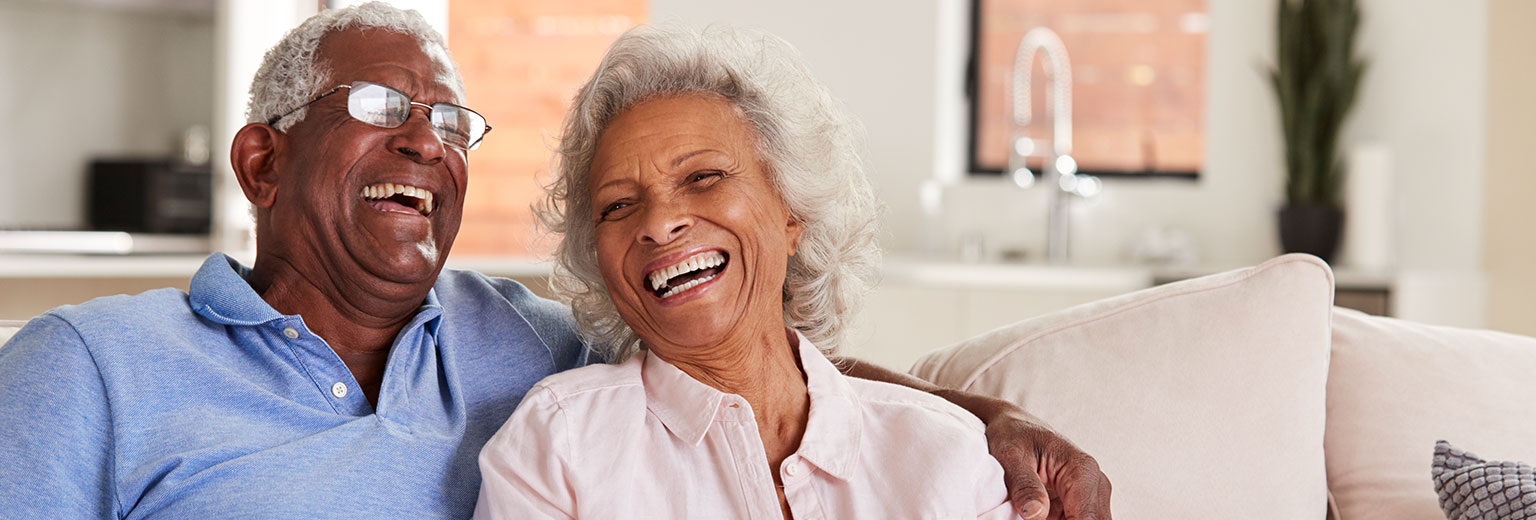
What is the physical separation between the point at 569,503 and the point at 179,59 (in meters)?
4.66

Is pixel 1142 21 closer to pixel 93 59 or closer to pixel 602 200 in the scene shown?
pixel 602 200

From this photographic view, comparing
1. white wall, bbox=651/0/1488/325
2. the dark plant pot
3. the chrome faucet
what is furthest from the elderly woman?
the dark plant pot

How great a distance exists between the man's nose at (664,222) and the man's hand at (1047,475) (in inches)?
16.9

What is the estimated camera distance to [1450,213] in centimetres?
394

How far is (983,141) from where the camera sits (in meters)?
4.69

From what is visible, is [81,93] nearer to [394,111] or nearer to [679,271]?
[394,111]

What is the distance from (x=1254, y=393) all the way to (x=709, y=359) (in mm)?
734

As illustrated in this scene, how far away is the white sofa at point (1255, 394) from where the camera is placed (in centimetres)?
161

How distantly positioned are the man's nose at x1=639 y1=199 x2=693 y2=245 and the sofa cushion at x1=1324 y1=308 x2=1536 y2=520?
98cm

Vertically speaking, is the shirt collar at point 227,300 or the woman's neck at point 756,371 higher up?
the shirt collar at point 227,300

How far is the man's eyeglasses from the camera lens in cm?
153

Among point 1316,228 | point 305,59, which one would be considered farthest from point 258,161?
point 1316,228

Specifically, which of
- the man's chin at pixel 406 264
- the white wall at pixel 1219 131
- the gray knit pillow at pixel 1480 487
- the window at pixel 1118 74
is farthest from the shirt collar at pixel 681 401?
the window at pixel 1118 74

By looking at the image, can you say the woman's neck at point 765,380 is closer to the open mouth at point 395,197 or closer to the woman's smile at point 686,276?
the woman's smile at point 686,276
